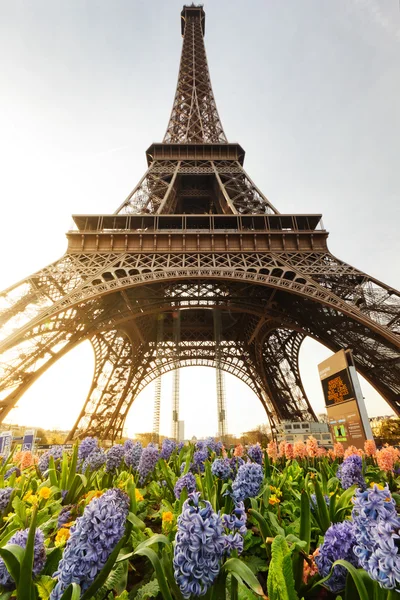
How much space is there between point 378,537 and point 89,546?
3.68 ft

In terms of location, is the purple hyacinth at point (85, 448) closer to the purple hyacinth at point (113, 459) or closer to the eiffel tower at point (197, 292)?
the purple hyacinth at point (113, 459)

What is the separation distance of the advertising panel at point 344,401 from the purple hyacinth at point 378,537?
6.33m

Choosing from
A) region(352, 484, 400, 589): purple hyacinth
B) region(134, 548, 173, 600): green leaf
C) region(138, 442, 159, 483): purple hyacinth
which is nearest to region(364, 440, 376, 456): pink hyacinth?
region(138, 442, 159, 483): purple hyacinth

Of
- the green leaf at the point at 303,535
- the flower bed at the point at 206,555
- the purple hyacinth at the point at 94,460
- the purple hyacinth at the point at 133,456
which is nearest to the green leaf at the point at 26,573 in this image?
the flower bed at the point at 206,555

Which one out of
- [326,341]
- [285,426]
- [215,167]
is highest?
[215,167]

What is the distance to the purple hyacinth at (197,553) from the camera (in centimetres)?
114

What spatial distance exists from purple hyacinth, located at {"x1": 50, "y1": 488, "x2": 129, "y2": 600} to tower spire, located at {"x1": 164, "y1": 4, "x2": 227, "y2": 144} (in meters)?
27.0

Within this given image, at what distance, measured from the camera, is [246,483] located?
2199mm

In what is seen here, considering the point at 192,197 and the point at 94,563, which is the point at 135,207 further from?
the point at 94,563

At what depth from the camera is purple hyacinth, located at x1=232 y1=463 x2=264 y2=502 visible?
86.4 inches

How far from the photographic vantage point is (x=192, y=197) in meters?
25.4

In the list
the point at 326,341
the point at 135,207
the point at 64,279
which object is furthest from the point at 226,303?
the point at 64,279

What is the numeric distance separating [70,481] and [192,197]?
2466 cm

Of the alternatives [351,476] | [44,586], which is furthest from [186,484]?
[351,476]
